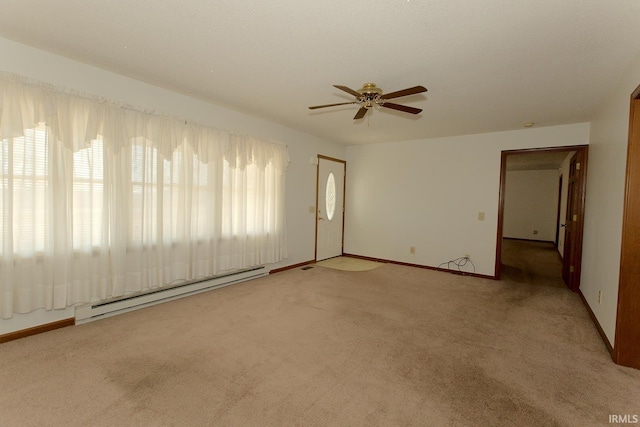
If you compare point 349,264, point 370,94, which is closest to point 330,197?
point 349,264

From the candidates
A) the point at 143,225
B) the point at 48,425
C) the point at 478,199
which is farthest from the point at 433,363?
the point at 478,199

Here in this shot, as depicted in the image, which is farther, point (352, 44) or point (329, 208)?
point (329, 208)

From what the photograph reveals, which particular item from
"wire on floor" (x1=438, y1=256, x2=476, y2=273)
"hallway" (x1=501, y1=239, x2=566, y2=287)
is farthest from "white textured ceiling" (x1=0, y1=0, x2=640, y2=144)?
"hallway" (x1=501, y1=239, x2=566, y2=287)

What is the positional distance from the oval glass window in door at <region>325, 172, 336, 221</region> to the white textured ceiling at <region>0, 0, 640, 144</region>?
107 inches

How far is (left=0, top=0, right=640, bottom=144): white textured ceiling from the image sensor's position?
1.95 meters

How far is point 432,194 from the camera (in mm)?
5641

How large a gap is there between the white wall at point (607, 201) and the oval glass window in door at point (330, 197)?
4115 millimetres

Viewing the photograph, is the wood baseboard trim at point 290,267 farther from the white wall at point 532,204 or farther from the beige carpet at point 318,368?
the white wall at point 532,204

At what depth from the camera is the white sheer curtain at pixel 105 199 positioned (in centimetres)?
250

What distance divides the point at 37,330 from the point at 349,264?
4.51 m

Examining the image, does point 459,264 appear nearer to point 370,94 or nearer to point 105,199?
Answer: point 370,94

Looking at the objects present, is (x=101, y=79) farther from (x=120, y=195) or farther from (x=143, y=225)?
(x=143, y=225)

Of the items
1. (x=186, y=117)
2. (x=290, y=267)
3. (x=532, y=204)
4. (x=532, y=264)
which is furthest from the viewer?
(x=532, y=204)

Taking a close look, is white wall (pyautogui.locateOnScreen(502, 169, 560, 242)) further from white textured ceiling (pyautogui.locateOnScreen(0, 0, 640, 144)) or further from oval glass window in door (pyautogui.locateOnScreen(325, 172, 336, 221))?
white textured ceiling (pyautogui.locateOnScreen(0, 0, 640, 144))
